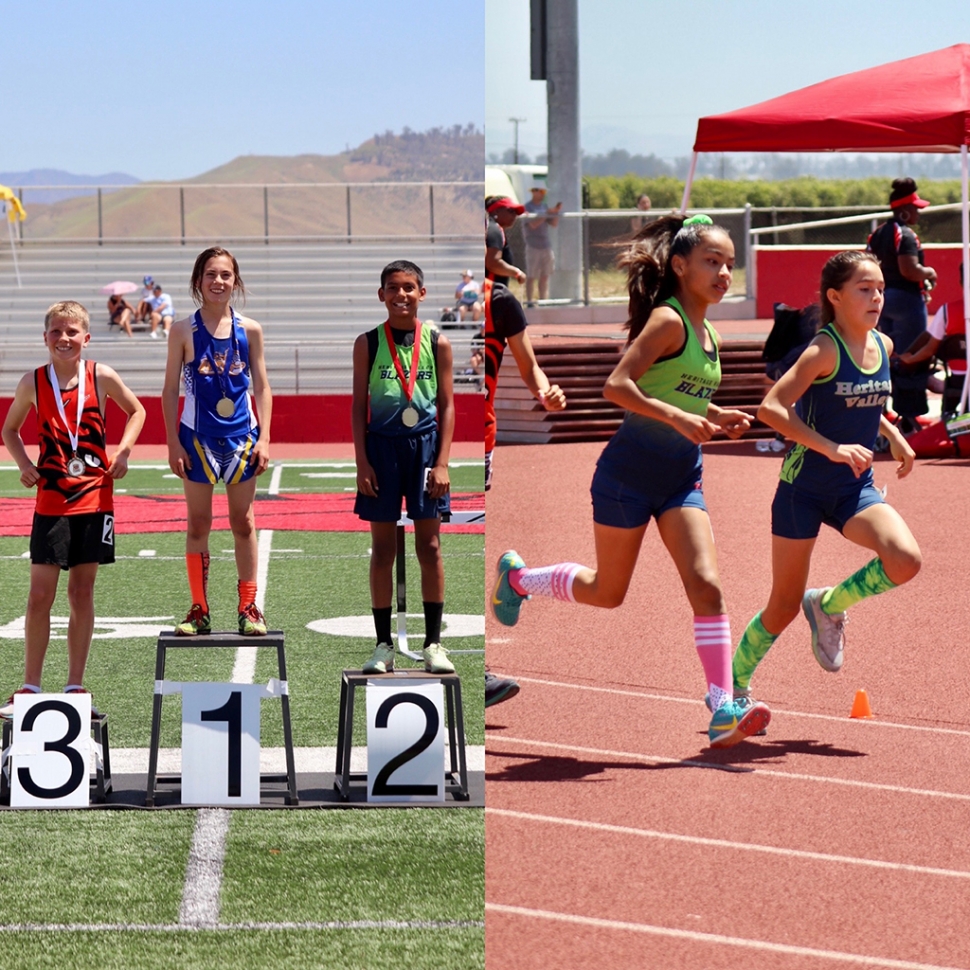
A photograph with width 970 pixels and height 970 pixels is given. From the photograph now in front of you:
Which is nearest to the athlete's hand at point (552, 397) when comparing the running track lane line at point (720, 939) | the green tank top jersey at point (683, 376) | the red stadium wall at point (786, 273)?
the green tank top jersey at point (683, 376)

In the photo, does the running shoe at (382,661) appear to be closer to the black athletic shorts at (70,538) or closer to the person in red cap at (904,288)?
the black athletic shorts at (70,538)

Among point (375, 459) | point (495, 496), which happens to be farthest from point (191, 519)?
point (495, 496)

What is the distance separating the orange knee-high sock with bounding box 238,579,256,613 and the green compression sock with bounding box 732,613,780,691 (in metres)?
1.60

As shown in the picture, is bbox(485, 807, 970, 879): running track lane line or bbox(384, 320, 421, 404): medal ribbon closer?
bbox(485, 807, 970, 879): running track lane line

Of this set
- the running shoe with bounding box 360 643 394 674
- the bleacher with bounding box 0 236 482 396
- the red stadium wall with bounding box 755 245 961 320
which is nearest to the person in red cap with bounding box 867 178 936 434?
the running shoe with bounding box 360 643 394 674

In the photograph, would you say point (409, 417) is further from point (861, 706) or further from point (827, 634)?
point (861, 706)

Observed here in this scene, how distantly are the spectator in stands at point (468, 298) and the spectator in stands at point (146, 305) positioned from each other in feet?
20.0

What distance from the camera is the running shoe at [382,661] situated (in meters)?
→ 5.12

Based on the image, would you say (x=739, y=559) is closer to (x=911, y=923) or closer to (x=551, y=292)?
(x=911, y=923)

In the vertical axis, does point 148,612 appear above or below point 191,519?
below

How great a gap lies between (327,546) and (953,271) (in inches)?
677

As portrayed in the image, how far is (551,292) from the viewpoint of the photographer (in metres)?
24.2

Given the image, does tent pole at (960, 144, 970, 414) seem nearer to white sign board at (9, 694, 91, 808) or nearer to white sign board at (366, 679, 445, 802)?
white sign board at (366, 679, 445, 802)

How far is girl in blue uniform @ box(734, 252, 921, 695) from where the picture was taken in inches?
193
